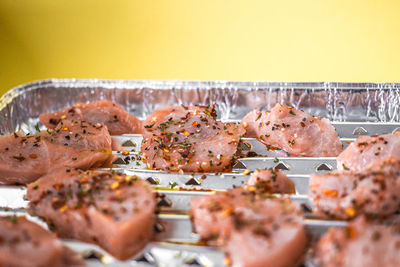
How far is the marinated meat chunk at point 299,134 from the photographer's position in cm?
288

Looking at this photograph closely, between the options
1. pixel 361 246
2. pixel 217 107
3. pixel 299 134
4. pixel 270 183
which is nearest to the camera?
pixel 361 246

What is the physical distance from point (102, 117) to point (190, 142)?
846mm

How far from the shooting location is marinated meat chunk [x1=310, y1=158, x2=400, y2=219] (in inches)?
81.7

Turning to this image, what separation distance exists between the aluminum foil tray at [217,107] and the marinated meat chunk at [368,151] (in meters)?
0.20

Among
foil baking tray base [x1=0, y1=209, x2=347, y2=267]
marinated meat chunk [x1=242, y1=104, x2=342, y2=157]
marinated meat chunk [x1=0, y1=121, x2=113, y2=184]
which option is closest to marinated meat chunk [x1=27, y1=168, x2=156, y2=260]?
foil baking tray base [x1=0, y1=209, x2=347, y2=267]

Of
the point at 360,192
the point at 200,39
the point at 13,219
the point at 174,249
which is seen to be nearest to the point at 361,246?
the point at 360,192

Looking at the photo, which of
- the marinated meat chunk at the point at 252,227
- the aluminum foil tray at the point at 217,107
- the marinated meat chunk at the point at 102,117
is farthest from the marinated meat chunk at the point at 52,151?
the marinated meat chunk at the point at 252,227

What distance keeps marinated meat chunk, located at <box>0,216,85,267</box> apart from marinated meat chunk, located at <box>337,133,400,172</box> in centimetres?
168

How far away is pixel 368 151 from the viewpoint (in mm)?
2570

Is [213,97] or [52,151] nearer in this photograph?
[52,151]

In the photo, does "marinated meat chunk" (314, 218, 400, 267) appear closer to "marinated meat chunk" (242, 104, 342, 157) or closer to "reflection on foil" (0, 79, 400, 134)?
"marinated meat chunk" (242, 104, 342, 157)

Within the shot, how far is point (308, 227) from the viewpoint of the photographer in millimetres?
2158

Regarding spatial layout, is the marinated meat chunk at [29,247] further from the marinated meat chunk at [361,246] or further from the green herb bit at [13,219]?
the marinated meat chunk at [361,246]

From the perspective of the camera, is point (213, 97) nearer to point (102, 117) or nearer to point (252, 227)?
point (102, 117)
